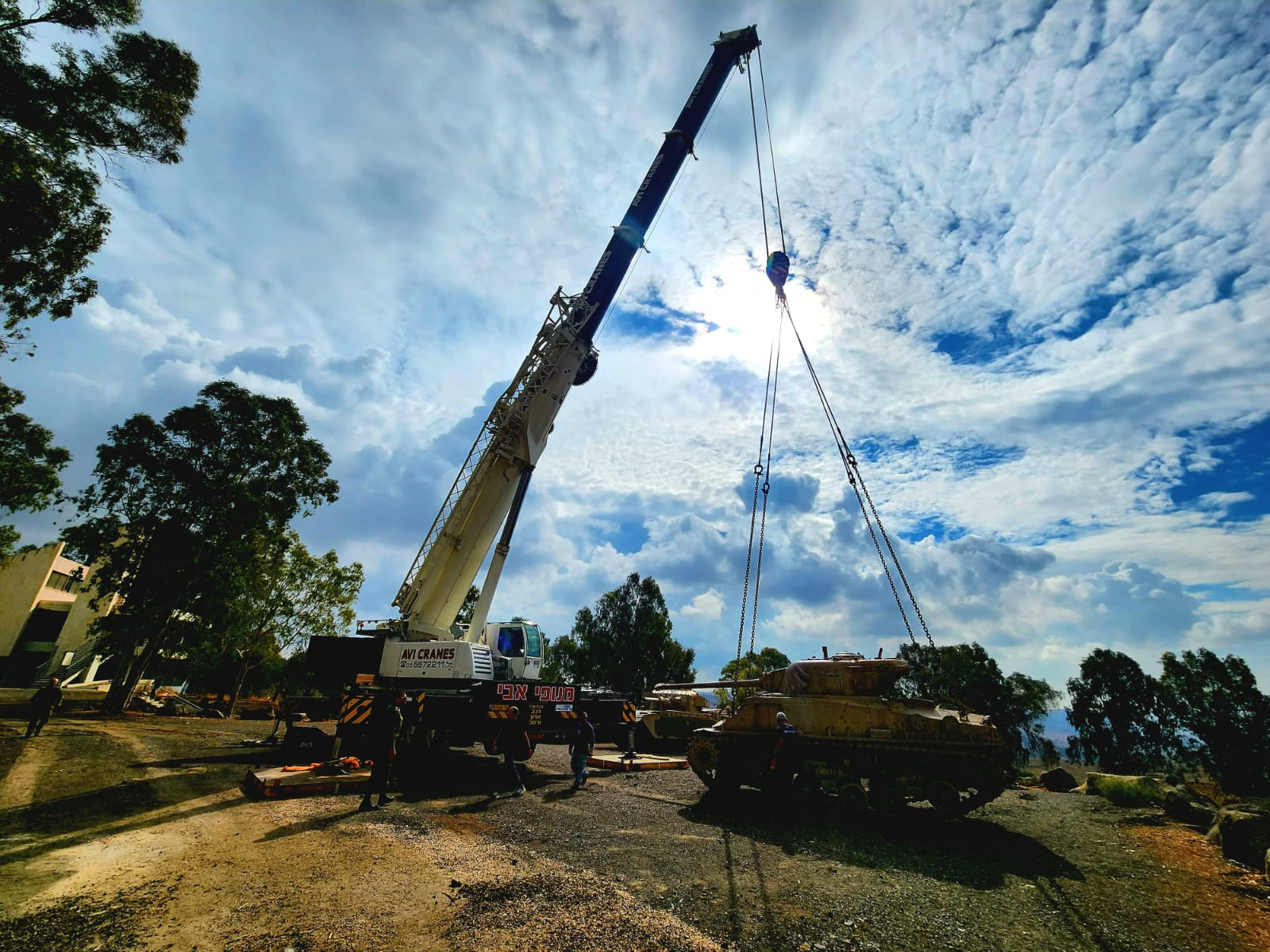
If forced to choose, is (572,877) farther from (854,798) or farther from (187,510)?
(187,510)

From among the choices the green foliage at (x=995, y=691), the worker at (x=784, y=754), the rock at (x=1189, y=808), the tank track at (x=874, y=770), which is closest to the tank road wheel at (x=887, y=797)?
the tank track at (x=874, y=770)

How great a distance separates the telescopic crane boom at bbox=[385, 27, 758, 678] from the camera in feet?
38.7

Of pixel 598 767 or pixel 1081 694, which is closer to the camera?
pixel 598 767

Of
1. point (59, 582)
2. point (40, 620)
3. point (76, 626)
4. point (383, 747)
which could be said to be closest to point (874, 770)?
point (383, 747)

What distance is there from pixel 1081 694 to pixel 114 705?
55571 millimetres

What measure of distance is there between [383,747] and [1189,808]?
44.6 feet

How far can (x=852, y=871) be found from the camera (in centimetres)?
657

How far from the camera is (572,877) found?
19.2ft

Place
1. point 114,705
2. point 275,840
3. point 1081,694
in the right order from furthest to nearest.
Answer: point 1081,694, point 114,705, point 275,840

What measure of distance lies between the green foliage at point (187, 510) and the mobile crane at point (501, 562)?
1371cm

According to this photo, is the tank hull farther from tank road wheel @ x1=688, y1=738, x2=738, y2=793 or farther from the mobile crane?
the mobile crane

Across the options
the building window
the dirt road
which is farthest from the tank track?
the building window

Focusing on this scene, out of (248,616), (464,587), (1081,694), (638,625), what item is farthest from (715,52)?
(1081,694)

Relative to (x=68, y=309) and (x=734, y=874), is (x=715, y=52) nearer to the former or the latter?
(x=68, y=309)
